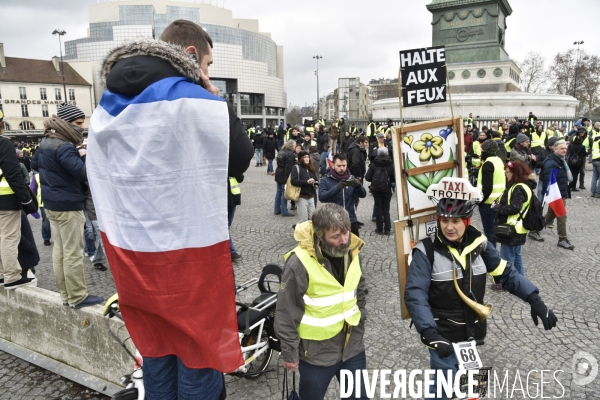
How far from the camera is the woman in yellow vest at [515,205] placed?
540 centimetres

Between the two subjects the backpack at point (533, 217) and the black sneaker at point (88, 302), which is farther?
the backpack at point (533, 217)

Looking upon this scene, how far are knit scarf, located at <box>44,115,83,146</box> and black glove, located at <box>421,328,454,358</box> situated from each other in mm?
4079

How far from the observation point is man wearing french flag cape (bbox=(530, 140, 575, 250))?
24.4ft

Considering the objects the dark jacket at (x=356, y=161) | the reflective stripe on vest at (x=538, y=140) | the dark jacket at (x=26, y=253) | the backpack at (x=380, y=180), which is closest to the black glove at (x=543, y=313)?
the dark jacket at (x=26, y=253)

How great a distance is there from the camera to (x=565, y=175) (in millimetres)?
8414

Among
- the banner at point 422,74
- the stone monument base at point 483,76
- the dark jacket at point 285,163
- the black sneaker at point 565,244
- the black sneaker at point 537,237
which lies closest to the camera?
the banner at point 422,74

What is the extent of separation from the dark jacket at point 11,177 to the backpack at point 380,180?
5.97m

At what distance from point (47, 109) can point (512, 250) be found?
79422 millimetres

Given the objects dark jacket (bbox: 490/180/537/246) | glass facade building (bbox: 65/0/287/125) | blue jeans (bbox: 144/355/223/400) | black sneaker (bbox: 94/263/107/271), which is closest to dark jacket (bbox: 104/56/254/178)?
blue jeans (bbox: 144/355/223/400)

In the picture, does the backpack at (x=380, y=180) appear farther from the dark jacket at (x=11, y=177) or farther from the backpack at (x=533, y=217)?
the dark jacket at (x=11, y=177)

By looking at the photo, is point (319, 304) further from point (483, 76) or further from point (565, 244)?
→ point (483, 76)

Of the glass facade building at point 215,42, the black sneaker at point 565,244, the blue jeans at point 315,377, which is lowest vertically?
the black sneaker at point 565,244

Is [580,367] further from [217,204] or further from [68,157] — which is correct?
[68,157]

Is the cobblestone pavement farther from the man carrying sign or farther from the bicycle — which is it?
the man carrying sign
